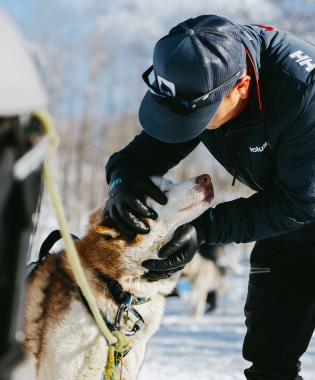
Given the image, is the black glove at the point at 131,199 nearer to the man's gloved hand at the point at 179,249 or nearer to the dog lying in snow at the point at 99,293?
the dog lying in snow at the point at 99,293

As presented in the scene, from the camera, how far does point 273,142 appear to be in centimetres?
226

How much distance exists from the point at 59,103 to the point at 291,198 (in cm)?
1894

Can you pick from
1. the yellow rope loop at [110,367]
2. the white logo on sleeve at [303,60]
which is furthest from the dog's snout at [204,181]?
the yellow rope loop at [110,367]

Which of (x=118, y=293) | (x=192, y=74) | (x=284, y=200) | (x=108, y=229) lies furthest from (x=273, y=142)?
(x=118, y=293)

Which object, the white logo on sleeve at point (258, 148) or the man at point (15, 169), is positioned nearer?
the man at point (15, 169)

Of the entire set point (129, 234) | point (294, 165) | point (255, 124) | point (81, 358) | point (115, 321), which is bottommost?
point (81, 358)

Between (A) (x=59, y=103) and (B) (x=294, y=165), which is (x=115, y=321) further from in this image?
(A) (x=59, y=103)

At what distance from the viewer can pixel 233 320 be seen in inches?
320

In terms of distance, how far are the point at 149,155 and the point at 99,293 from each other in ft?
3.05

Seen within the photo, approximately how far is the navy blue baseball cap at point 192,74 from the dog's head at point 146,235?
0.51 m

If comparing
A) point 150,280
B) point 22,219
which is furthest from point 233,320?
point 22,219

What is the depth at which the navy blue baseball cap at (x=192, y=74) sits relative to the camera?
206 centimetres

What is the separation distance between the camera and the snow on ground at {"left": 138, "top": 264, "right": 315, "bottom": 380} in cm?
445

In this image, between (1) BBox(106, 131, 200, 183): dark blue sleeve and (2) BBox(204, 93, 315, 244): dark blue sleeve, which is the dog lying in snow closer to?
(1) BBox(106, 131, 200, 183): dark blue sleeve
